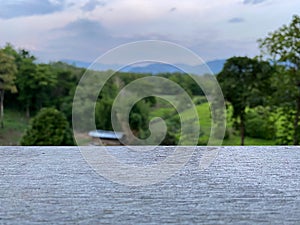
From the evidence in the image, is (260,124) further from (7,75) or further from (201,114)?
(7,75)

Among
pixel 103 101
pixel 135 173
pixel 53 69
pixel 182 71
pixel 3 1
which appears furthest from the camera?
pixel 53 69

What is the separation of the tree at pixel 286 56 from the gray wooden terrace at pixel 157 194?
2.87 m

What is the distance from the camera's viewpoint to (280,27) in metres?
4.68

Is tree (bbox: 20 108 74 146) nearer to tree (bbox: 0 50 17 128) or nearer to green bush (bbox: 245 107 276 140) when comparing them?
tree (bbox: 0 50 17 128)

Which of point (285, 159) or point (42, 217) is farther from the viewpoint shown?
point (285, 159)

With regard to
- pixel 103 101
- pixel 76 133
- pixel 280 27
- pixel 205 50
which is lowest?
pixel 76 133

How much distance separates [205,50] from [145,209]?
2955 millimetres

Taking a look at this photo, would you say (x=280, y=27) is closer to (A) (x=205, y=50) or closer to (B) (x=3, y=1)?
(A) (x=205, y=50)

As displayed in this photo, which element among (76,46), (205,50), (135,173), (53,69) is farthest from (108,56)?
(53,69)

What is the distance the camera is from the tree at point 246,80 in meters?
5.07

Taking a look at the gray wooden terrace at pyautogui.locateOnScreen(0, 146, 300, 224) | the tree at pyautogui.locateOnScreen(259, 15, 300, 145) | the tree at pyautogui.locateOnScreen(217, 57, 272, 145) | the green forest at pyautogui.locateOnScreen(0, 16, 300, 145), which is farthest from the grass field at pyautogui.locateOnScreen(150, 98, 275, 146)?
the tree at pyautogui.locateOnScreen(259, 15, 300, 145)

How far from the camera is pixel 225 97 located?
5.18 metres

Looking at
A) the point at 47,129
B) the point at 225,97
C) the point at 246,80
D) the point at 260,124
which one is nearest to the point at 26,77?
the point at 47,129

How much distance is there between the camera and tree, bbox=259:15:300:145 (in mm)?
4633
